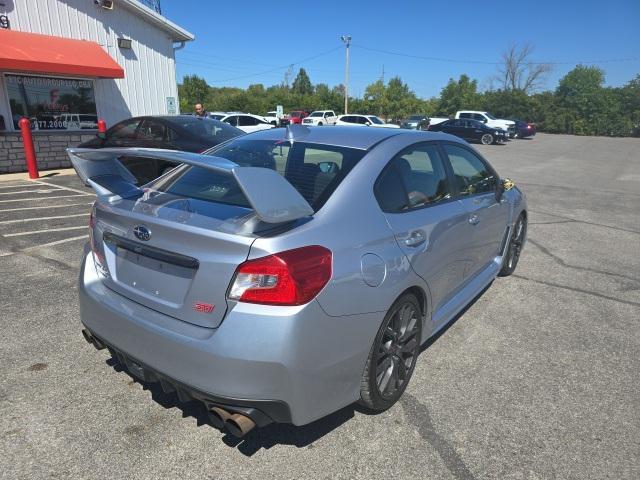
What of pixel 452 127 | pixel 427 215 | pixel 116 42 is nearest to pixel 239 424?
pixel 427 215

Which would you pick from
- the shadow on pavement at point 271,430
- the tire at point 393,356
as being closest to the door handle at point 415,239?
the tire at point 393,356

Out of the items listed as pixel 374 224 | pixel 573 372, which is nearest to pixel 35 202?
Answer: pixel 374 224

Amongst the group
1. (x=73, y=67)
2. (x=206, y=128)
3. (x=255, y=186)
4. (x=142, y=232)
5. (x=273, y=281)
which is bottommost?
(x=273, y=281)

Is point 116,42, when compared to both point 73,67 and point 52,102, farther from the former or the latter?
point 52,102

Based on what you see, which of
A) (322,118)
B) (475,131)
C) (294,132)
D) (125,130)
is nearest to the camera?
(294,132)

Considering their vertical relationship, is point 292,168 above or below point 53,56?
below

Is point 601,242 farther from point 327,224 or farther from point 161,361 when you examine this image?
point 161,361

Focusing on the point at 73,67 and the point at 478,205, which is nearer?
the point at 478,205

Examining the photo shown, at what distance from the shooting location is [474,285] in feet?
12.3

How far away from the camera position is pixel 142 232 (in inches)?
89.7

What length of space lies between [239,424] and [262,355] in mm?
343

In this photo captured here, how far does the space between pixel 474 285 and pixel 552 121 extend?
5458 cm

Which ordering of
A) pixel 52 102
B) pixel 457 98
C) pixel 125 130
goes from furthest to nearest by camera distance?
1. pixel 457 98
2. pixel 52 102
3. pixel 125 130

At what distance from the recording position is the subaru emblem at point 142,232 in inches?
88.5
